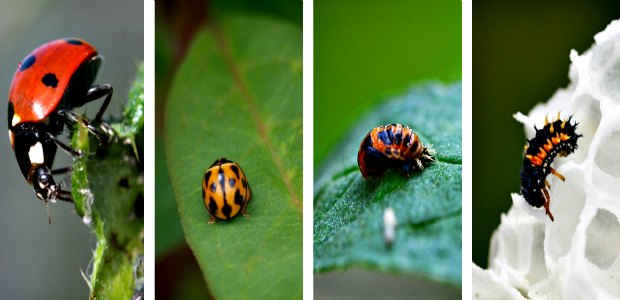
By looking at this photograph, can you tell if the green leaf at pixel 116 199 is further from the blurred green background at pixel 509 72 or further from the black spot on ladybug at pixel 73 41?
the blurred green background at pixel 509 72

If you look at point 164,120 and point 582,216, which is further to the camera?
point 164,120

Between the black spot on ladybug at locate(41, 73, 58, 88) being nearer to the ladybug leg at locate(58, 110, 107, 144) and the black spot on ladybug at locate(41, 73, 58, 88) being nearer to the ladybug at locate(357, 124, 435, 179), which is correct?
the ladybug leg at locate(58, 110, 107, 144)

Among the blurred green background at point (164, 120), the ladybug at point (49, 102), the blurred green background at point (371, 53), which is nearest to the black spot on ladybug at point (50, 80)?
the ladybug at point (49, 102)

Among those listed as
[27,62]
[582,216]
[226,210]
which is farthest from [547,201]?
[27,62]

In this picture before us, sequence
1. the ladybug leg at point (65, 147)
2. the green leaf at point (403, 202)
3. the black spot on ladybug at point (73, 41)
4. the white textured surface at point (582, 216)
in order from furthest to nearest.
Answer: the black spot on ladybug at point (73, 41)
the ladybug leg at point (65, 147)
the green leaf at point (403, 202)
the white textured surface at point (582, 216)

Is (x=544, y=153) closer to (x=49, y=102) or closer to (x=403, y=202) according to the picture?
(x=403, y=202)
